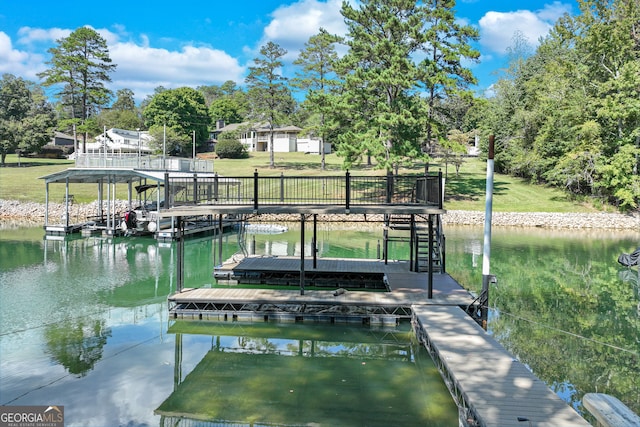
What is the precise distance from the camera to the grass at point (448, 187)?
41750mm

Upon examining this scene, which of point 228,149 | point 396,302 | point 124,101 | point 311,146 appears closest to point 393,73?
point 396,302

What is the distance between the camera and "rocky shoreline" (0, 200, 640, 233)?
37.5 meters

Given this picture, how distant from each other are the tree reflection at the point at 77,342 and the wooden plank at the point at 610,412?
871cm

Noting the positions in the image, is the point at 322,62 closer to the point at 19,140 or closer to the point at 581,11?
the point at 581,11

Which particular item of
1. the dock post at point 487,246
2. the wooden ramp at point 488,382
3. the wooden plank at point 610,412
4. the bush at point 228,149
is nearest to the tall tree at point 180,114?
the bush at point 228,149

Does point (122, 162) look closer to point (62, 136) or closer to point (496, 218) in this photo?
point (496, 218)

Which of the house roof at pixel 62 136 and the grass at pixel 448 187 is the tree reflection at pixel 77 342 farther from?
the house roof at pixel 62 136

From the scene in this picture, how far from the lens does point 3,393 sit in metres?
8.27

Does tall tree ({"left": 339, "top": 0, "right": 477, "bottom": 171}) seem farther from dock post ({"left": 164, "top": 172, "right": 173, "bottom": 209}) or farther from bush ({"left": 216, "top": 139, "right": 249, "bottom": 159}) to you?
bush ({"left": 216, "top": 139, "right": 249, "bottom": 159})

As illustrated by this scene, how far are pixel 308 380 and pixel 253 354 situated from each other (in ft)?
6.45

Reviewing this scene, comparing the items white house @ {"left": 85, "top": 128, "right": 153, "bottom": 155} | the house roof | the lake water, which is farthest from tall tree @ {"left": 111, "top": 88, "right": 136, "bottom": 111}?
the lake water

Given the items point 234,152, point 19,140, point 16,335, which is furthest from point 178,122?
point 16,335

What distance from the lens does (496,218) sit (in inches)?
1522

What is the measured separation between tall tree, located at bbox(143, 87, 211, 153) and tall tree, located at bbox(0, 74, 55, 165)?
14.2m
